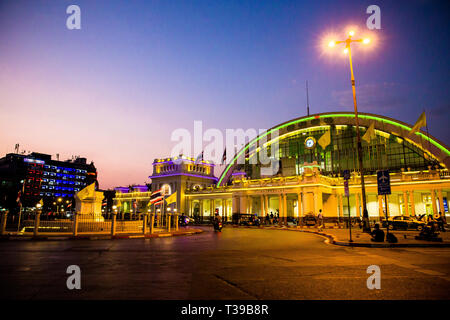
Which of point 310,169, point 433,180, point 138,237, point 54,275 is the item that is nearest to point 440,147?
point 433,180

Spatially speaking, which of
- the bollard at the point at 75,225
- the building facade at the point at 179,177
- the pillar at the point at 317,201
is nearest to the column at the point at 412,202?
the pillar at the point at 317,201

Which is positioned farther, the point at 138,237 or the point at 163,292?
the point at 138,237

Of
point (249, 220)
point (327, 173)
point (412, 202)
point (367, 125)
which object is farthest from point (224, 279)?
point (367, 125)

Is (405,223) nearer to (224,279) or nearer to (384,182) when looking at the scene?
(384,182)

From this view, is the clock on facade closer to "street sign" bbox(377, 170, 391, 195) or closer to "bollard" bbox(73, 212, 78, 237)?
"street sign" bbox(377, 170, 391, 195)

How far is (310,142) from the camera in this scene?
212 ft

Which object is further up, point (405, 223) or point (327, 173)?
point (327, 173)

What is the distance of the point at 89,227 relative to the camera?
958 inches

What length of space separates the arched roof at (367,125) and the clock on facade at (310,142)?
426 centimetres

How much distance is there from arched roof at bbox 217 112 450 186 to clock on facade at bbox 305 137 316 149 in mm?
4259

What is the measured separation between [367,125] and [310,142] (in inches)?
480
